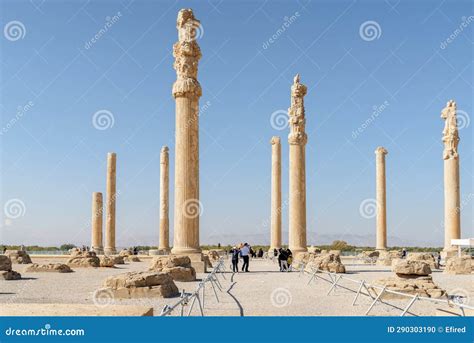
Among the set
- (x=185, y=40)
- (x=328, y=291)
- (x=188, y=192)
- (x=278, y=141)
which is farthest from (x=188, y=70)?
(x=278, y=141)

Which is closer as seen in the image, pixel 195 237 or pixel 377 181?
pixel 195 237

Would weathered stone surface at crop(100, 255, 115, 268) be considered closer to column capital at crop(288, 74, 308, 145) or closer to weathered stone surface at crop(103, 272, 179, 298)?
column capital at crop(288, 74, 308, 145)

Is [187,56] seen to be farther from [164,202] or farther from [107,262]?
[164,202]

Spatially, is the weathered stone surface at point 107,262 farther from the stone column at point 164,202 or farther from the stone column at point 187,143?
the stone column at point 164,202

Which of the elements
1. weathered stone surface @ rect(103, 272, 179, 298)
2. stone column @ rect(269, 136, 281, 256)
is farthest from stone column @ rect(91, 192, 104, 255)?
weathered stone surface @ rect(103, 272, 179, 298)

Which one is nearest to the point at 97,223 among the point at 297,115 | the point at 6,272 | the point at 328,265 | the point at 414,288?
the point at 297,115

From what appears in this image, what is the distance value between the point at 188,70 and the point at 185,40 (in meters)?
1.19

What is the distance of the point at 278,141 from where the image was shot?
4047 centimetres

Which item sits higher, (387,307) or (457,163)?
(457,163)

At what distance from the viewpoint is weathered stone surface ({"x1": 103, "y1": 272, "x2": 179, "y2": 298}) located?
12898mm

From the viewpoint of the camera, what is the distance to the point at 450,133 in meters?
35.5

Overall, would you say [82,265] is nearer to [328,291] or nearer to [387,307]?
[328,291]

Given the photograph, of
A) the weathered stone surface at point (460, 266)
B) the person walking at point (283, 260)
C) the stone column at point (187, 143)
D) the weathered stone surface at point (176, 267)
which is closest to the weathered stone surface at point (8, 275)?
the weathered stone surface at point (176, 267)

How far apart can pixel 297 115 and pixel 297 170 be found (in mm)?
2895
